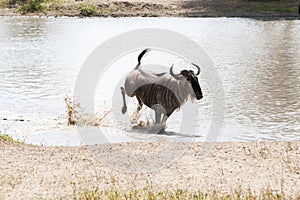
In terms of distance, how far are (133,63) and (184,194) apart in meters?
13.0

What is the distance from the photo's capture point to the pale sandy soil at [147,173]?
25.2 feet

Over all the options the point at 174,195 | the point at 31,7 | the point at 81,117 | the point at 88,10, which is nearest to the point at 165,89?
the point at 81,117

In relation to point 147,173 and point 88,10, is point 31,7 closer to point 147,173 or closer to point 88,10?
point 88,10

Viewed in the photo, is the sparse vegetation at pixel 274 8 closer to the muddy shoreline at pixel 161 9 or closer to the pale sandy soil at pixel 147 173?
the muddy shoreline at pixel 161 9

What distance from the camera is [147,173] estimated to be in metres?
8.38

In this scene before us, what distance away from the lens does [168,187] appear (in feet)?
25.2

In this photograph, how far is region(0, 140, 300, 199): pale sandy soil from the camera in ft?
25.2

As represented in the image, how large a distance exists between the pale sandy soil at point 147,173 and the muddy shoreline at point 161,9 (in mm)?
28662

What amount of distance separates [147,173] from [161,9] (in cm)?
3131

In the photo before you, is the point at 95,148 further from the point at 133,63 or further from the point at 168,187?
the point at 133,63

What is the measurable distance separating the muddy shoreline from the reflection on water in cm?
198

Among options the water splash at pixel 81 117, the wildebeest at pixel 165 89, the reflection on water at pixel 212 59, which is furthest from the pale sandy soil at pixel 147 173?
the water splash at pixel 81 117

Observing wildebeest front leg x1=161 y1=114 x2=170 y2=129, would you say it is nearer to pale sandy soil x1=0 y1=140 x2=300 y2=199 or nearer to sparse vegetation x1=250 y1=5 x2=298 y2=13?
pale sandy soil x1=0 y1=140 x2=300 y2=199

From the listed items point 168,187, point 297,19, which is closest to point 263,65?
point 168,187
